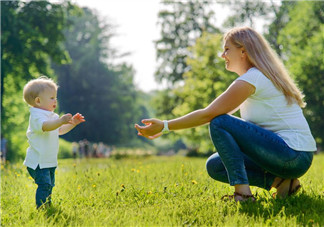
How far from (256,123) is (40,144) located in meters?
2.21

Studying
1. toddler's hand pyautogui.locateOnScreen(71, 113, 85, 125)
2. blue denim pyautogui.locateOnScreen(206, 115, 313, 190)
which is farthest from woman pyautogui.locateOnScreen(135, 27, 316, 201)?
toddler's hand pyautogui.locateOnScreen(71, 113, 85, 125)

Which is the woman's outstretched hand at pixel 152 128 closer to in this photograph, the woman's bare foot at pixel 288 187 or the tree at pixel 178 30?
the woman's bare foot at pixel 288 187

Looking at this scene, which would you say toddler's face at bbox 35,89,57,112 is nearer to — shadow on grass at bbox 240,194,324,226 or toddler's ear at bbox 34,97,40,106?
toddler's ear at bbox 34,97,40,106

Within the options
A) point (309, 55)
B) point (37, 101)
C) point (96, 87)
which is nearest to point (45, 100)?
point (37, 101)

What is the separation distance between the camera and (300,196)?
359 centimetres

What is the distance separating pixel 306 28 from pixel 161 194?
24.1 meters

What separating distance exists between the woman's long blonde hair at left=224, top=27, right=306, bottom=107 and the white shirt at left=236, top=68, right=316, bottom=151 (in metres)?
0.05

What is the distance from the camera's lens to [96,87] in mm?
49500

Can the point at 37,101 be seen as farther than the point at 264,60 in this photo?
Yes

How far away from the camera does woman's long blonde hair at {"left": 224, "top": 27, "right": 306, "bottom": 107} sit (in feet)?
11.6

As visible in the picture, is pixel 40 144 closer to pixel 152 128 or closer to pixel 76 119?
pixel 76 119

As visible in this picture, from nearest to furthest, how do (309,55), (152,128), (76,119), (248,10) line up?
(152,128)
(76,119)
(309,55)
(248,10)

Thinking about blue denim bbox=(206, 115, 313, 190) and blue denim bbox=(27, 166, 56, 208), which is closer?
blue denim bbox=(206, 115, 313, 190)

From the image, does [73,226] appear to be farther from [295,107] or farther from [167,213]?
[295,107]
